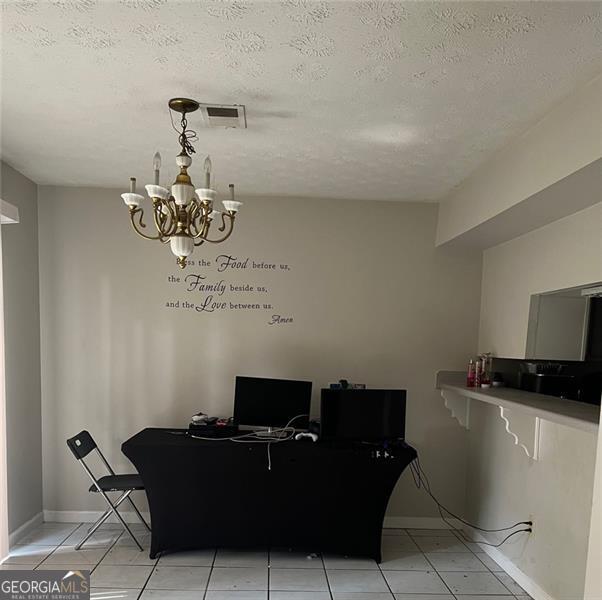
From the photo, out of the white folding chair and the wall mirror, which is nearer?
the wall mirror

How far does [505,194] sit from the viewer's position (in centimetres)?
255

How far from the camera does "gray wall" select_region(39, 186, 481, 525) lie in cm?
369

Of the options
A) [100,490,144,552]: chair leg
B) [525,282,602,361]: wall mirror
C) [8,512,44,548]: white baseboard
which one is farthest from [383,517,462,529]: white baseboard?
[8,512,44,548]: white baseboard

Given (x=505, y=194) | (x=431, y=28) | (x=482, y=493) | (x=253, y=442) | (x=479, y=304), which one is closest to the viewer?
(x=431, y=28)

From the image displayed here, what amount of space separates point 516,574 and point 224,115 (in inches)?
127

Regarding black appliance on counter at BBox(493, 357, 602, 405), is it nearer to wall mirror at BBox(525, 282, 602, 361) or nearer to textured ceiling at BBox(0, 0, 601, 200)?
wall mirror at BBox(525, 282, 602, 361)

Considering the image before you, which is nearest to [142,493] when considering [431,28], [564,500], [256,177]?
[256,177]

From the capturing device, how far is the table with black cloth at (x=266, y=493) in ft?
10.3

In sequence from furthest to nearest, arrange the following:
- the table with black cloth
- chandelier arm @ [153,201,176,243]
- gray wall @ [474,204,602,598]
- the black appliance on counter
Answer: the table with black cloth < the black appliance on counter < gray wall @ [474,204,602,598] < chandelier arm @ [153,201,176,243]

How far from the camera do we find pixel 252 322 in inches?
148

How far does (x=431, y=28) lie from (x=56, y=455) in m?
3.76

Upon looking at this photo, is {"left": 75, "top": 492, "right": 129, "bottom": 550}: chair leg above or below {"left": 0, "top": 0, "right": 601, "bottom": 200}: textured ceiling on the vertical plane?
below

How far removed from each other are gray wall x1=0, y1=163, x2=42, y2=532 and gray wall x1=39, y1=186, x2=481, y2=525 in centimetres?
9

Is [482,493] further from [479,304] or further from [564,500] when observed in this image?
[479,304]
